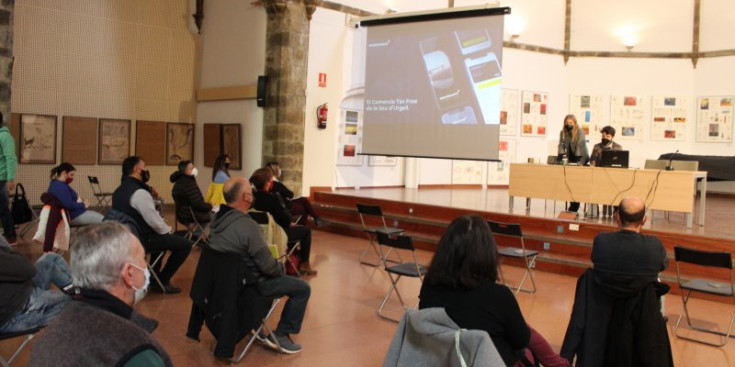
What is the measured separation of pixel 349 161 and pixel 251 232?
7.82 meters

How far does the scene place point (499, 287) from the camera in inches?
98.1

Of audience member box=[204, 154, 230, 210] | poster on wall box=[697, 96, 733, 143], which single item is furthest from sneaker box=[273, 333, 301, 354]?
poster on wall box=[697, 96, 733, 143]

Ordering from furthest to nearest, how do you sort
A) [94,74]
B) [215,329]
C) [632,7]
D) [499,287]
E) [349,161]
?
[632,7], [349,161], [94,74], [215,329], [499,287]

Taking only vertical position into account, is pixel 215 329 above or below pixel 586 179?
below

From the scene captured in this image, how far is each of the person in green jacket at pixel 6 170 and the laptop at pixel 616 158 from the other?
7.32 meters

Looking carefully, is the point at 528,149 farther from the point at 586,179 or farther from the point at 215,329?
the point at 215,329

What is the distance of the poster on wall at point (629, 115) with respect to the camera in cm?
1446

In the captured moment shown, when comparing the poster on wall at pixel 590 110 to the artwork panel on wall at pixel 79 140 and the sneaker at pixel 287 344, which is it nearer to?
the artwork panel on wall at pixel 79 140

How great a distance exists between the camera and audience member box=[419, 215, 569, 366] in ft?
8.00

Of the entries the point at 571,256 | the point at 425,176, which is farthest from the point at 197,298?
the point at 425,176

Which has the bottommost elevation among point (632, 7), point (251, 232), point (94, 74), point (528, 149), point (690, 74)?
point (251, 232)

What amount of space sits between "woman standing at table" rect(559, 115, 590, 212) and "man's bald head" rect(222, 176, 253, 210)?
594cm

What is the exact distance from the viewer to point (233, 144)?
1138cm

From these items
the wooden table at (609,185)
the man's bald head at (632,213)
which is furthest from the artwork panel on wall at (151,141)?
the man's bald head at (632,213)
